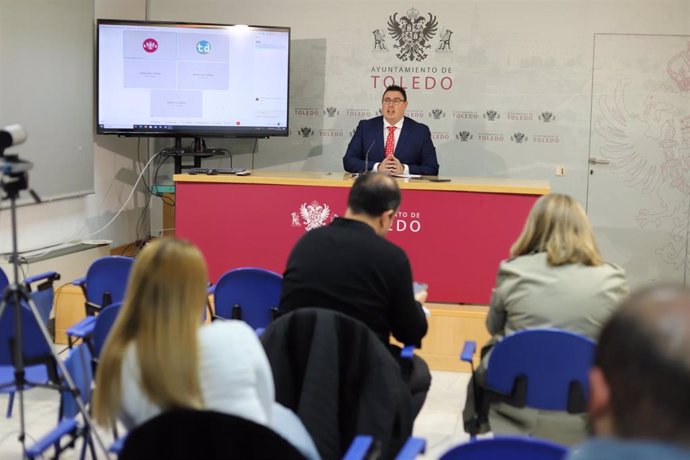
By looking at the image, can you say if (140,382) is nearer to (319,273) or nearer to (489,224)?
(319,273)

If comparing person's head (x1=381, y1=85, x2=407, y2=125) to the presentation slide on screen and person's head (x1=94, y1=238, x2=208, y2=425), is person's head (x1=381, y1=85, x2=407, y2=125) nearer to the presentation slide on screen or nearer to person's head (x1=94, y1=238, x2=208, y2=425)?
the presentation slide on screen

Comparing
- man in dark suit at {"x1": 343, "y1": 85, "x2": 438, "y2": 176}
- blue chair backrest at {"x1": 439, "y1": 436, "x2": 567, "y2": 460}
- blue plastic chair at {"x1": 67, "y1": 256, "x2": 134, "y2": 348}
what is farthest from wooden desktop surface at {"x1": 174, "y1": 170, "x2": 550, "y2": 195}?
blue chair backrest at {"x1": 439, "y1": 436, "x2": 567, "y2": 460}

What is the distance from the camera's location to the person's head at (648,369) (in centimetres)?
96

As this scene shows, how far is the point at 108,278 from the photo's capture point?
14.3 ft

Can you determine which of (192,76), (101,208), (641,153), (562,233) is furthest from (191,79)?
(562,233)

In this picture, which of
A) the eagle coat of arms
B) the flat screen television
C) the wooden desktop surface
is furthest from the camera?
the eagle coat of arms

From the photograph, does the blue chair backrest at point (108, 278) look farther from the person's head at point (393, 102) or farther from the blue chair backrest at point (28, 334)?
the person's head at point (393, 102)

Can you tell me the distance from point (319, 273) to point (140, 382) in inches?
44.6

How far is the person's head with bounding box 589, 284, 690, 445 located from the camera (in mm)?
963

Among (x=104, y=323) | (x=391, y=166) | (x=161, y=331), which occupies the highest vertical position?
(x=391, y=166)

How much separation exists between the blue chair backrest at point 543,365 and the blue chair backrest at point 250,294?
1.29m

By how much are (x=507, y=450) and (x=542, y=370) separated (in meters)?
1.19

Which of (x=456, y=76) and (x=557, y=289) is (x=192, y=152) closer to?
(x=456, y=76)

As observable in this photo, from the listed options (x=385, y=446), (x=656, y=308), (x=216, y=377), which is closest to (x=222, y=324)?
(x=216, y=377)
